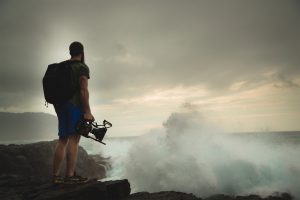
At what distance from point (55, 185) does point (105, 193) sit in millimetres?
772

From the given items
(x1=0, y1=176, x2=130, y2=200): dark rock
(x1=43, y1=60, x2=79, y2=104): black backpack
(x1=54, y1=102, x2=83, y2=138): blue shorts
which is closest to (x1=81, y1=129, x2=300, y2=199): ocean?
(x1=0, y1=176, x2=130, y2=200): dark rock

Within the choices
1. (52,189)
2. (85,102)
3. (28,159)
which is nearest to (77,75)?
(85,102)

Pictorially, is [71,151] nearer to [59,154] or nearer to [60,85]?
[59,154]

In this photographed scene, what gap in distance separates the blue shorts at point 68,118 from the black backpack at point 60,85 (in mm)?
115

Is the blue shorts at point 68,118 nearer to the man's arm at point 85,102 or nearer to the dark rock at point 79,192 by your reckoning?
the man's arm at point 85,102

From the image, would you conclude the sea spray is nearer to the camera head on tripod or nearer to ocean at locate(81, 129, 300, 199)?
ocean at locate(81, 129, 300, 199)

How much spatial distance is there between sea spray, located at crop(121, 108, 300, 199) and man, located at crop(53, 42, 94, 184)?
11.9 m

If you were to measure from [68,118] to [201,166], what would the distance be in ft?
43.6

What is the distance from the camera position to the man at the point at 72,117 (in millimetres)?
3644

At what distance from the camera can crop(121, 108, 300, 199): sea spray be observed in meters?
14.8

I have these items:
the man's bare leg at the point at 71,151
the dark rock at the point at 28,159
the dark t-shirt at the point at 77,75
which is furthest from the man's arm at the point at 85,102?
the dark rock at the point at 28,159

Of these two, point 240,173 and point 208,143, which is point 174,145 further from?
point 240,173

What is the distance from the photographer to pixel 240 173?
16.3m

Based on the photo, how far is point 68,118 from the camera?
3.69m
